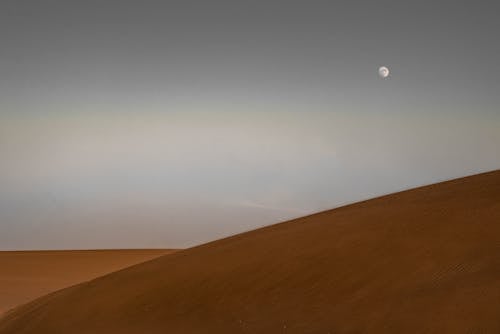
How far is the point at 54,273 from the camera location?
16531 millimetres

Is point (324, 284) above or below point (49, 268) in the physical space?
below

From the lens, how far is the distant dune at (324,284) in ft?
20.9

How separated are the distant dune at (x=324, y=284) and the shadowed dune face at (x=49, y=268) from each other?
277 centimetres

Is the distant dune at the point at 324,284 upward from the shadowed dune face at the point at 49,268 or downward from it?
downward

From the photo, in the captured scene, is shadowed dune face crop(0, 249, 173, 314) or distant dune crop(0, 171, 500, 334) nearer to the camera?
distant dune crop(0, 171, 500, 334)

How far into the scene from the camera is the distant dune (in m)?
6.36

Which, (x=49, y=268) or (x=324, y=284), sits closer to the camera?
(x=324, y=284)

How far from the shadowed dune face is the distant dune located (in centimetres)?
277

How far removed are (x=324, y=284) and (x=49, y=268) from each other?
11.5m

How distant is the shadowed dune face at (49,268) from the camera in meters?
13.2

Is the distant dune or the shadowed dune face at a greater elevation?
the shadowed dune face

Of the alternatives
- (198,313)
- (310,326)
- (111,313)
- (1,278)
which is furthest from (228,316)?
(1,278)

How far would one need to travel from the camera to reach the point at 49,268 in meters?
17.7

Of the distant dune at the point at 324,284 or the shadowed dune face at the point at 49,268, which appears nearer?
the distant dune at the point at 324,284
